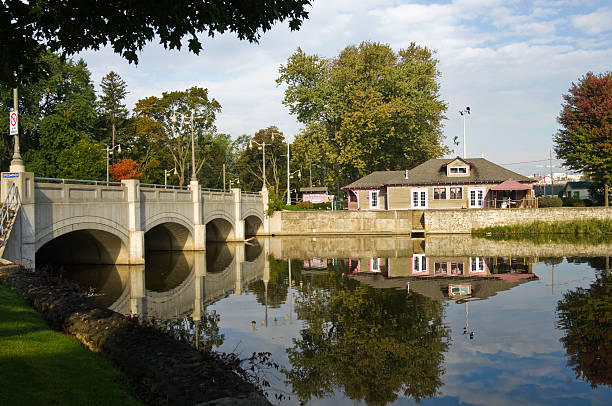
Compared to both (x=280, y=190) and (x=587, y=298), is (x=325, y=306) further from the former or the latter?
(x=280, y=190)

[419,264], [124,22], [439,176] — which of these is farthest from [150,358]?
[439,176]

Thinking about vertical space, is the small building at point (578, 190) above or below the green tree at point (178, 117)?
below

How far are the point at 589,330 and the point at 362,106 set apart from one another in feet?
139

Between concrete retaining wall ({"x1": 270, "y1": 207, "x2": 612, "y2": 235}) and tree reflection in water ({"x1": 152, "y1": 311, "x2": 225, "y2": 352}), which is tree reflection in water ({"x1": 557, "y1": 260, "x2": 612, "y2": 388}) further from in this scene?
concrete retaining wall ({"x1": 270, "y1": 207, "x2": 612, "y2": 235})

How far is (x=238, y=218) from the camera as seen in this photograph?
144ft

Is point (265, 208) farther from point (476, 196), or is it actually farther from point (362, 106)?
point (476, 196)

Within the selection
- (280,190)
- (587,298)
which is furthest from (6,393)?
(280,190)

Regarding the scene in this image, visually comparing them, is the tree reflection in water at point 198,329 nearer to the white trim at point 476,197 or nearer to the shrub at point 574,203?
the white trim at point 476,197

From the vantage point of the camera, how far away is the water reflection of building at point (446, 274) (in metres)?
21.7

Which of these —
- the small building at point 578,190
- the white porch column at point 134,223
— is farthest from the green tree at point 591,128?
the white porch column at point 134,223

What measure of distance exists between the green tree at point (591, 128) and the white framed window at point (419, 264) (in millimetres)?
27204

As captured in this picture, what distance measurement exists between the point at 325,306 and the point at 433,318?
4.13m

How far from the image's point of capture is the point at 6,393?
6.70 metres

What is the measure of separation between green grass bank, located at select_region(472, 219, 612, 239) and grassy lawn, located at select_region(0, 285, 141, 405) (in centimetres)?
4341
